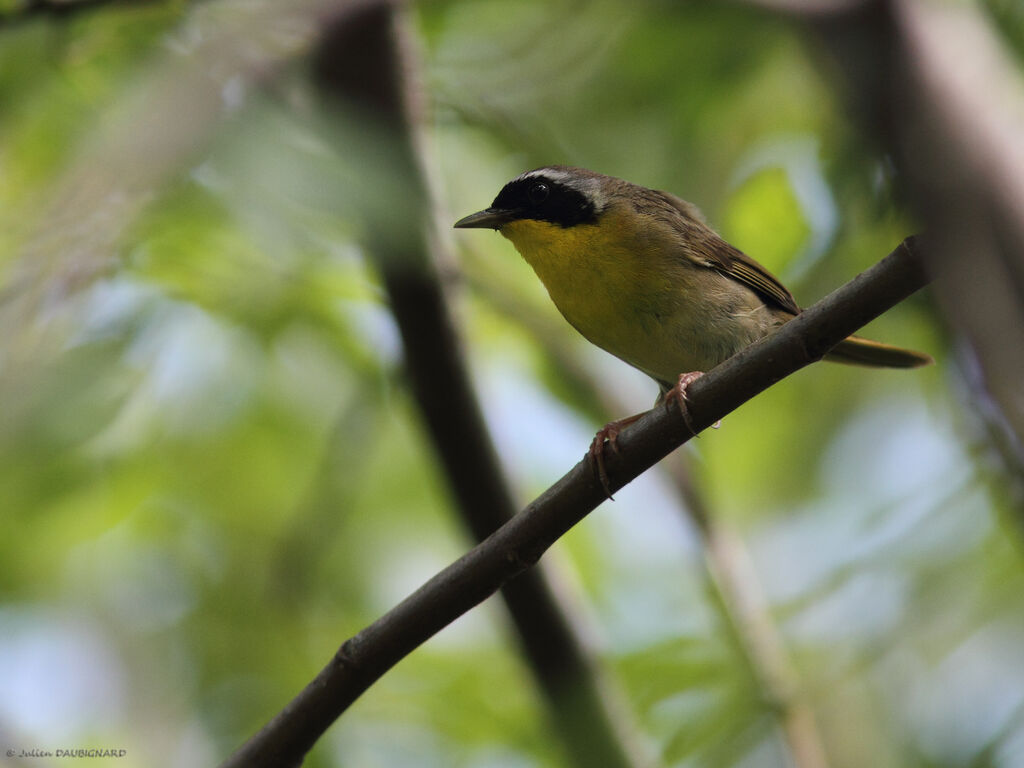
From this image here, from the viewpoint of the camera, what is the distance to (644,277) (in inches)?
202

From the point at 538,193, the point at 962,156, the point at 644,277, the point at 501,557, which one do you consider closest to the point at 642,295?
the point at 644,277

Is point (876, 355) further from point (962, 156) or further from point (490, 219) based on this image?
point (962, 156)

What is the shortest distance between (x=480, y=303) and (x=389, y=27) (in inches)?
100

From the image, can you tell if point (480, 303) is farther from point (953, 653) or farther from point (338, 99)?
point (953, 653)

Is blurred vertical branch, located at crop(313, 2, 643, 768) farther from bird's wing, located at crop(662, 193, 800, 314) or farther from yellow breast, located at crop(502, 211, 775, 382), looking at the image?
bird's wing, located at crop(662, 193, 800, 314)

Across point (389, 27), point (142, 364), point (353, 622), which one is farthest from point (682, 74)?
point (353, 622)

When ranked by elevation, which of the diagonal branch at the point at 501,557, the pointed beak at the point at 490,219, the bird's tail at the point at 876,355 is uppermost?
the pointed beak at the point at 490,219

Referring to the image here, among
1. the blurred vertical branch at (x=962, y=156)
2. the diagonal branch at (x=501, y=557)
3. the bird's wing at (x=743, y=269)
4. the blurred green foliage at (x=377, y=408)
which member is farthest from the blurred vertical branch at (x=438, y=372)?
the blurred vertical branch at (x=962, y=156)

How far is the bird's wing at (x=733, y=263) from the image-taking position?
17.8 ft

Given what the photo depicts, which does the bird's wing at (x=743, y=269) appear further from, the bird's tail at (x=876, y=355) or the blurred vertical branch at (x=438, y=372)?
A: the blurred vertical branch at (x=438, y=372)

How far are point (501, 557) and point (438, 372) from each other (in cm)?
263

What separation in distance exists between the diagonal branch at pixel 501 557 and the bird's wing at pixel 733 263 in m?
2.36

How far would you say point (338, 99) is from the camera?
5148 mm

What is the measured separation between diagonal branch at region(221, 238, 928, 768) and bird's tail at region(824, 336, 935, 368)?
7.55 feet
